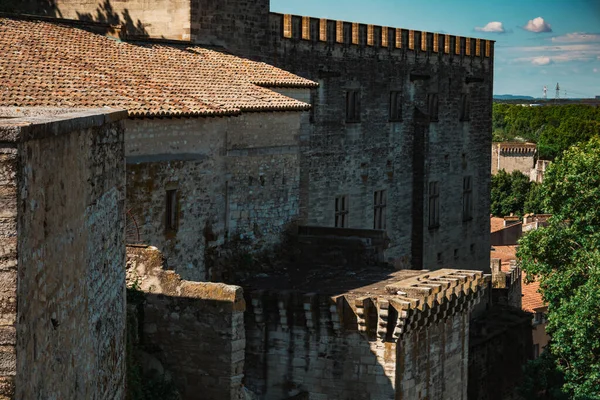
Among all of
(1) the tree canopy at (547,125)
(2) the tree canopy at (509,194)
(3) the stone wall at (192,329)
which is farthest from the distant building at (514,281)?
(1) the tree canopy at (547,125)

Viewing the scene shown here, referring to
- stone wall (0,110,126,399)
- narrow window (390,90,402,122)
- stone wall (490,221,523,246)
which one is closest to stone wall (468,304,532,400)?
narrow window (390,90,402,122)

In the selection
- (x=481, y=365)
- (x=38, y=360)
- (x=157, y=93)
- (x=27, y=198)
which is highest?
(x=157, y=93)

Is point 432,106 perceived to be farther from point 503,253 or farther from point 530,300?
point 503,253

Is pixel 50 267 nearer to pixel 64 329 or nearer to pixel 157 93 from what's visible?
pixel 64 329

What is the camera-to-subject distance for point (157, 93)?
1784 centimetres

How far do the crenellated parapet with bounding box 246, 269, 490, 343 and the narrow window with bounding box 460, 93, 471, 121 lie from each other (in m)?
18.9

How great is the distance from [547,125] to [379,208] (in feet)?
308

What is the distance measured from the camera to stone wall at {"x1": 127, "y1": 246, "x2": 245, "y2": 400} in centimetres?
1426

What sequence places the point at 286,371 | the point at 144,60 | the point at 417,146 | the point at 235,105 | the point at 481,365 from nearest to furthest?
the point at 286,371 → the point at 235,105 → the point at 144,60 → the point at 481,365 → the point at 417,146

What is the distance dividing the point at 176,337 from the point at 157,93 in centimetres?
484

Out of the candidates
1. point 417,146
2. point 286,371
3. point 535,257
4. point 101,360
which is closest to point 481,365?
point 535,257

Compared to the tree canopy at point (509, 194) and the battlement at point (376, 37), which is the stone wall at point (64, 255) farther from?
the tree canopy at point (509, 194)

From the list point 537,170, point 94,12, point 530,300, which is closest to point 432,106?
point 94,12

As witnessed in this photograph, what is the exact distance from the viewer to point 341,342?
17562 millimetres
